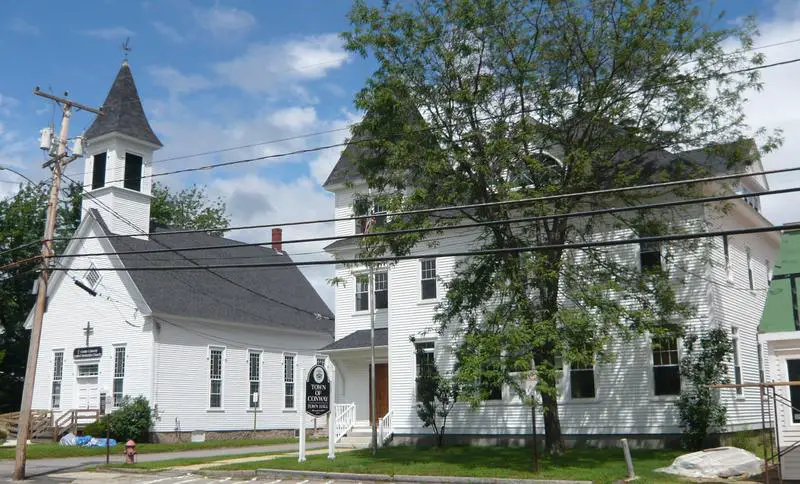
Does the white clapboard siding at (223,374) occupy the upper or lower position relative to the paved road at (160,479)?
upper

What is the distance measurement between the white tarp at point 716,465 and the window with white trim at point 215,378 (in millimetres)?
23337

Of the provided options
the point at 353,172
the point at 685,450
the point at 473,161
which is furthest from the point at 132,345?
the point at 685,450

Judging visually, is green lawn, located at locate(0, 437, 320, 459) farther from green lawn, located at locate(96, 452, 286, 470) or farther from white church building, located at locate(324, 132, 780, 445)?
white church building, located at locate(324, 132, 780, 445)

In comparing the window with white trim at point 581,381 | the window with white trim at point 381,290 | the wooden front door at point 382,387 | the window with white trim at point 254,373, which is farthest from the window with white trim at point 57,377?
the window with white trim at point 581,381

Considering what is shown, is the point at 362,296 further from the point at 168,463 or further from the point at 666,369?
the point at 666,369

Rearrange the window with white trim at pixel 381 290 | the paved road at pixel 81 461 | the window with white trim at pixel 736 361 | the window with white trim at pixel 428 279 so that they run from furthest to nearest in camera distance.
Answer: the window with white trim at pixel 381 290 < the window with white trim at pixel 428 279 < the window with white trim at pixel 736 361 < the paved road at pixel 81 461

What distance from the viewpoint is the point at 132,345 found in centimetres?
3450

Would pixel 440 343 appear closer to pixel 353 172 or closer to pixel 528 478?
pixel 353 172

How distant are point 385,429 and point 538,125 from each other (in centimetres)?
1303

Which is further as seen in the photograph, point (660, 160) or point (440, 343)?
point (440, 343)

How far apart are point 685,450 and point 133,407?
2167 cm

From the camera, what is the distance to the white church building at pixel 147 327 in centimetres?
3453

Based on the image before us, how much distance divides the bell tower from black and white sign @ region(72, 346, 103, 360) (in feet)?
17.8

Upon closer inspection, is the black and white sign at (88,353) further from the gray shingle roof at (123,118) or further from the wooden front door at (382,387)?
the wooden front door at (382,387)
